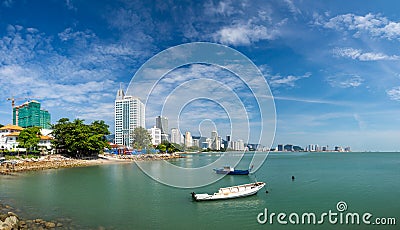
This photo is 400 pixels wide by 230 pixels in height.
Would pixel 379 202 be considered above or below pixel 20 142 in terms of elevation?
below

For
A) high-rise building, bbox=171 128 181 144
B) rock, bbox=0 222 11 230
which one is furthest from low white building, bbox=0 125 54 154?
rock, bbox=0 222 11 230

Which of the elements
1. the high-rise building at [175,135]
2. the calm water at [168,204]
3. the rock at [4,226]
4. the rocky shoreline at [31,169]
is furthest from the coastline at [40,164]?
the rock at [4,226]

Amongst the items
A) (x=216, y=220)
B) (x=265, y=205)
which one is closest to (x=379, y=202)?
(x=265, y=205)

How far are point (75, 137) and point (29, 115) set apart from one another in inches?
2524

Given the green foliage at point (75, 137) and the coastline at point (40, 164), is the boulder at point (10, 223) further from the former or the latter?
the green foliage at point (75, 137)

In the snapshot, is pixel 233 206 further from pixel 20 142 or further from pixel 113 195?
pixel 20 142

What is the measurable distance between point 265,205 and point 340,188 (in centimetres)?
1090

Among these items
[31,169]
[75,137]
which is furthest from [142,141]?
[31,169]

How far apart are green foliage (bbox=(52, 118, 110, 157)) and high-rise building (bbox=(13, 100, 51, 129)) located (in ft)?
184

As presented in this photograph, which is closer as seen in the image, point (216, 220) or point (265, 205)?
point (216, 220)

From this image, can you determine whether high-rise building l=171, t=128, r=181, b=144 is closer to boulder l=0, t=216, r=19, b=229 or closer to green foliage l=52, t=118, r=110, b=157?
boulder l=0, t=216, r=19, b=229

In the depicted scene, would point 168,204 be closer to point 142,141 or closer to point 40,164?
point 40,164

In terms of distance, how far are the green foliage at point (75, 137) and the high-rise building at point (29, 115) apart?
5615 cm

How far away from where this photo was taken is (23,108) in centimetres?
9944
